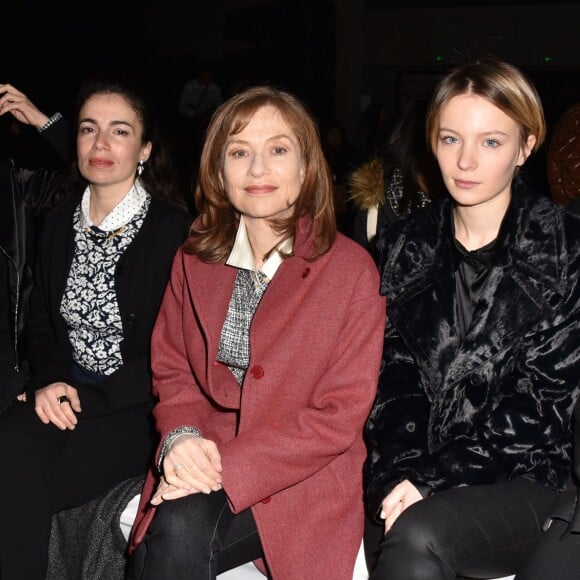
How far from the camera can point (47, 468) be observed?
231 centimetres

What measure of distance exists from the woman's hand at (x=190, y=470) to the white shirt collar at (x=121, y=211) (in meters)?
0.94

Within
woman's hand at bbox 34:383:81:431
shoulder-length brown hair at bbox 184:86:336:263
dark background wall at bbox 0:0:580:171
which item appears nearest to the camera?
shoulder-length brown hair at bbox 184:86:336:263

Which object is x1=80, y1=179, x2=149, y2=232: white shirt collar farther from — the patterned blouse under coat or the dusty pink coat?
the dusty pink coat

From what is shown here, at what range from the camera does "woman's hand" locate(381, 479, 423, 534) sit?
1.91 m

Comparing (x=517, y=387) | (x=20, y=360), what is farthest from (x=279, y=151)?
(x=20, y=360)

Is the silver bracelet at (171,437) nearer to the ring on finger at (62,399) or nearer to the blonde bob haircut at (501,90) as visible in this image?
the ring on finger at (62,399)

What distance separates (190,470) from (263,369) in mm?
313

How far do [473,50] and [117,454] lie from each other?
1.55 m

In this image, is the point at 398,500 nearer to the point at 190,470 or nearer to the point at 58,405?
the point at 190,470

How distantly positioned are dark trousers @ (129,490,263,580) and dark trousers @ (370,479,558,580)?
368 mm

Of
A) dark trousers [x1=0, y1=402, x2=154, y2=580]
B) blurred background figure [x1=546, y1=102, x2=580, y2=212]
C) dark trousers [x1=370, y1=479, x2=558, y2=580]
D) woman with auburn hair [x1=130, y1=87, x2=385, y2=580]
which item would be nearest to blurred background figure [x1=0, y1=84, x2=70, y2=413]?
dark trousers [x1=0, y1=402, x2=154, y2=580]

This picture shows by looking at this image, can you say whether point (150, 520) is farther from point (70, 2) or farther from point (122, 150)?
point (70, 2)

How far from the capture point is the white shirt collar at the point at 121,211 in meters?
2.65

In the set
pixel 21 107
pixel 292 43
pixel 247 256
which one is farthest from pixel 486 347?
pixel 292 43
